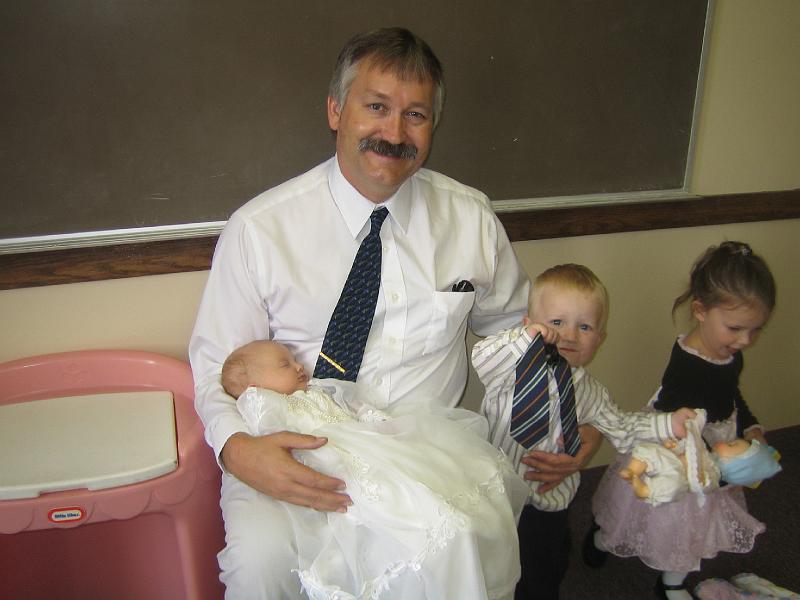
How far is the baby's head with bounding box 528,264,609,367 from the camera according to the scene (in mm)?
1521

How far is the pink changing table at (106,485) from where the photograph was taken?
1270mm

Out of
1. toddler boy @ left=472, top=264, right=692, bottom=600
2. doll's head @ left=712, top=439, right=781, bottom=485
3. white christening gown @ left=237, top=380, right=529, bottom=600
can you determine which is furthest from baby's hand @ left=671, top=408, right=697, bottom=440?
white christening gown @ left=237, top=380, right=529, bottom=600

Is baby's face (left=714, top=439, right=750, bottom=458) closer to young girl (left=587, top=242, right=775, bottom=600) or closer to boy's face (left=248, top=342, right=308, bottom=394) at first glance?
young girl (left=587, top=242, right=775, bottom=600)

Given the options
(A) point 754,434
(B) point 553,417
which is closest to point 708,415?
(A) point 754,434

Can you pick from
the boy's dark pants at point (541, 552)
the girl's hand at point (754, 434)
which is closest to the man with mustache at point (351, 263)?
the boy's dark pants at point (541, 552)

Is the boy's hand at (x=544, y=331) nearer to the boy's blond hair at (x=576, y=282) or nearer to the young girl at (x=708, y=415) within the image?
the boy's blond hair at (x=576, y=282)

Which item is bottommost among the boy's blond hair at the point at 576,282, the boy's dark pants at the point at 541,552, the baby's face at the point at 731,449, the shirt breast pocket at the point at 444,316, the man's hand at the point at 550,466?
the boy's dark pants at the point at 541,552

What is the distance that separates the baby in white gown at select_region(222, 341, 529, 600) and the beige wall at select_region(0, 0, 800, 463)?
17.5 inches

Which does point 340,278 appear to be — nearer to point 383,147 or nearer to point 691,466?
point 383,147

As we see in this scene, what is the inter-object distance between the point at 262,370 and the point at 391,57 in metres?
0.73

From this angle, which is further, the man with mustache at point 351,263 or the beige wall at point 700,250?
the beige wall at point 700,250

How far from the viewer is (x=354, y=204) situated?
4.99 ft

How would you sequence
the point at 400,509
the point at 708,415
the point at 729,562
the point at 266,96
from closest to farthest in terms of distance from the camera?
the point at 400,509, the point at 266,96, the point at 708,415, the point at 729,562

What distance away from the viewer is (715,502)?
1696 millimetres
